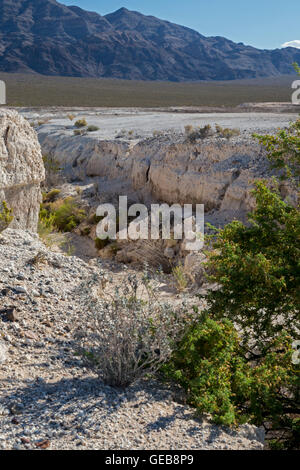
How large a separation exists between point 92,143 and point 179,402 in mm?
14658

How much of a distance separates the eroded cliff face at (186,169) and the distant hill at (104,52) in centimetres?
9704

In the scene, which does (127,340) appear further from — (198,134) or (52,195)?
(52,195)

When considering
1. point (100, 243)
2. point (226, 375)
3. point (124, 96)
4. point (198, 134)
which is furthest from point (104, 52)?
point (226, 375)

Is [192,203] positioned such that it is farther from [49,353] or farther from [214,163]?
[49,353]

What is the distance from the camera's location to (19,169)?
8.56 metres

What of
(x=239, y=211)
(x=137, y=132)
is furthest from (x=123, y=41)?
(x=239, y=211)

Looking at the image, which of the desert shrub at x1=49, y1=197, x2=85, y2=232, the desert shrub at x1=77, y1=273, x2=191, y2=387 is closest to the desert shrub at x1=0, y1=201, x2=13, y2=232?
the desert shrub at x1=77, y1=273, x2=191, y2=387

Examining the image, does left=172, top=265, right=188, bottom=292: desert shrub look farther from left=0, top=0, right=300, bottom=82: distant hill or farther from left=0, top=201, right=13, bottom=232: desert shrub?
left=0, top=0, right=300, bottom=82: distant hill

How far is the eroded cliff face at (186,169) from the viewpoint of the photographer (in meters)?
11.3

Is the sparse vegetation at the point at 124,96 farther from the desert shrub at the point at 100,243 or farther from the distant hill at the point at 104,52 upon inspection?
the desert shrub at the point at 100,243

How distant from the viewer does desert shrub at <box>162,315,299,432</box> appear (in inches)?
161

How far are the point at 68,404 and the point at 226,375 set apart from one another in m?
→ 1.51

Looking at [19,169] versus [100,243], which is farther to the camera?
[100,243]

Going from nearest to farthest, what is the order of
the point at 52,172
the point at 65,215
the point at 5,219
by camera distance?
the point at 5,219 < the point at 65,215 < the point at 52,172
